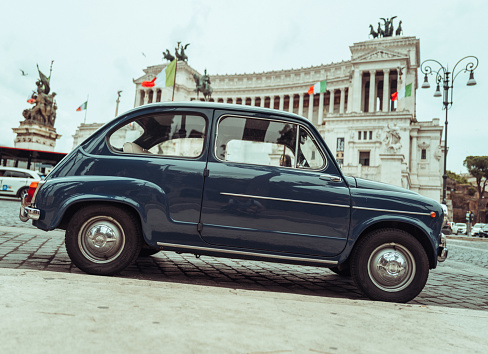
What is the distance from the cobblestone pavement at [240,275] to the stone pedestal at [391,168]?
1016 inches

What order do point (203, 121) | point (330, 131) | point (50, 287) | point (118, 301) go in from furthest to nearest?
point (330, 131) < point (203, 121) < point (50, 287) < point (118, 301)

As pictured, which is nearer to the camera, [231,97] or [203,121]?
[203,121]

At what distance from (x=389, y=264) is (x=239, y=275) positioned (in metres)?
1.80

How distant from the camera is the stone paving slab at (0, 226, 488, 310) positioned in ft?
13.1

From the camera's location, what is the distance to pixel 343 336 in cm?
211

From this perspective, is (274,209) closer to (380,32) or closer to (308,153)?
(308,153)

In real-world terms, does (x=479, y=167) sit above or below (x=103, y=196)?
above

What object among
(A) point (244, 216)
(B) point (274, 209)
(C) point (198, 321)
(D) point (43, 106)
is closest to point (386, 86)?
(D) point (43, 106)

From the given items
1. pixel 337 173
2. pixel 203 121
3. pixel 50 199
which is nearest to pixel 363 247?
pixel 337 173

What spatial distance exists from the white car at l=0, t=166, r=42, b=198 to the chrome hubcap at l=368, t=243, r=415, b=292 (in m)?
18.0

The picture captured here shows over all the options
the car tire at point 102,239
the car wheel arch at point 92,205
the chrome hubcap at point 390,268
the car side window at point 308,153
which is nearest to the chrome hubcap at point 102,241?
the car tire at point 102,239

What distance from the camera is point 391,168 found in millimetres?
31016

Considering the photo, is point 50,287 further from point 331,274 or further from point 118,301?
point 331,274

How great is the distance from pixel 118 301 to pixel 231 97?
78.9 metres
